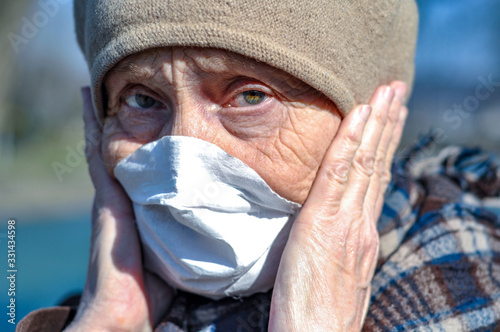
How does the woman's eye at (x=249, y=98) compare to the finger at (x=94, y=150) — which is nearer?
the woman's eye at (x=249, y=98)

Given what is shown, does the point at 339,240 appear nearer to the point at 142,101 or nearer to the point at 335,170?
the point at 335,170

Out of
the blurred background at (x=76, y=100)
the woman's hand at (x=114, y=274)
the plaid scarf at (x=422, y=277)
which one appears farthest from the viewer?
the blurred background at (x=76, y=100)

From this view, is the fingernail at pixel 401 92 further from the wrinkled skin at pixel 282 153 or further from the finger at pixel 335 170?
the finger at pixel 335 170

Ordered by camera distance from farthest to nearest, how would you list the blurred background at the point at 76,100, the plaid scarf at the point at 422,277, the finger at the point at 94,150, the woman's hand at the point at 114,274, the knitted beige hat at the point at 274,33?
1. the blurred background at the point at 76,100
2. the finger at the point at 94,150
3. the woman's hand at the point at 114,274
4. the plaid scarf at the point at 422,277
5. the knitted beige hat at the point at 274,33

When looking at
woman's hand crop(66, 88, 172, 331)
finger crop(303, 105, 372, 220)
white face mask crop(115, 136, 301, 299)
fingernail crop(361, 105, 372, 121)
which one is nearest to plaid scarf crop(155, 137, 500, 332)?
woman's hand crop(66, 88, 172, 331)

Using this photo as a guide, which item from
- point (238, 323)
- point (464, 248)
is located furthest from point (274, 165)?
point (464, 248)

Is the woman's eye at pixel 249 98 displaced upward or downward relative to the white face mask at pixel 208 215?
upward

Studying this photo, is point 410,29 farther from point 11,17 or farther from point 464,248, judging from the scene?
point 11,17

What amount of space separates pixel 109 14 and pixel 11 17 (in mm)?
4628

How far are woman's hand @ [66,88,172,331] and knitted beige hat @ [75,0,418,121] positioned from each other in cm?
43

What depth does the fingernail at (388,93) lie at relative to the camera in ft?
6.03

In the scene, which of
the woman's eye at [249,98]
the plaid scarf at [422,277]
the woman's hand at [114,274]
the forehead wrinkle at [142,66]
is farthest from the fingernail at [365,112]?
the woman's hand at [114,274]

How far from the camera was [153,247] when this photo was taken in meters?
1.71

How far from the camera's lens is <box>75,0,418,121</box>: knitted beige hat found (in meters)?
1.41
